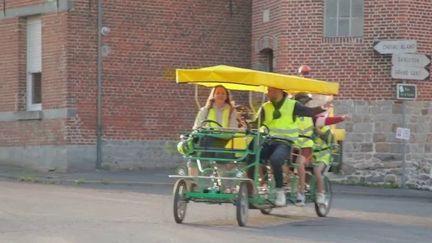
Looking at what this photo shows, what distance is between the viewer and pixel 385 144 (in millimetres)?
A: 21031

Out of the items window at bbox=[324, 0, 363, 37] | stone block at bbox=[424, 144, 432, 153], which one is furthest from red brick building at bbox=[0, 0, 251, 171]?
stone block at bbox=[424, 144, 432, 153]

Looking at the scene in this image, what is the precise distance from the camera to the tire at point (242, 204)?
39.3ft

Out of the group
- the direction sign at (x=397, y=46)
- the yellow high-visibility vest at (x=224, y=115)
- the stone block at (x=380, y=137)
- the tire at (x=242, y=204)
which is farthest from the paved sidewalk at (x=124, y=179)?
the tire at (x=242, y=204)

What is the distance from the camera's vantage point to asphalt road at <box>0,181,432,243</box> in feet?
36.4

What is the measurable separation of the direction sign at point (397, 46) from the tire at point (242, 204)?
9.57 metres

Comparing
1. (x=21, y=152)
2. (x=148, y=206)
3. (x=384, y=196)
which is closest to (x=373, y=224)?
(x=148, y=206)

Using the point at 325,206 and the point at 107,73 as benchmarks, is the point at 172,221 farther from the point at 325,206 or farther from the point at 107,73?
the point at 107,73

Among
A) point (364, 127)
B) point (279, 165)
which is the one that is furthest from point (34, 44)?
point (279, 165)

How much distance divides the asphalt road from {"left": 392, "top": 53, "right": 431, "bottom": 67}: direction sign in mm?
4169

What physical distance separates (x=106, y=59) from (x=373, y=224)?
11.6 m

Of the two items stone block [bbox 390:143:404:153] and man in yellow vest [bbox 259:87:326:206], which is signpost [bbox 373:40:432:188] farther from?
man in yellow vest [bbox 259:87:326:206]

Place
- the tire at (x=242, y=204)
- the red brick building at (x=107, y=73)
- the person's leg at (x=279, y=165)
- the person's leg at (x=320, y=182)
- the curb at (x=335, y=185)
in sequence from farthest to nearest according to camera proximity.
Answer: the red brick building at (x=107, y=73) < the curb at (x=335, y=185) < the person's leg at (x=320, y=182) < the person's leg at (x=279, y=165) < the tire at (x=242, y=204)

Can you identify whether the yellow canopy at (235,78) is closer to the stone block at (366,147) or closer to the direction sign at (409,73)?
the direction sign at (409,73)

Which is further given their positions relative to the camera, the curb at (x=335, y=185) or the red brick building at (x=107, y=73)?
the red brick building at (x=107, y=73)
